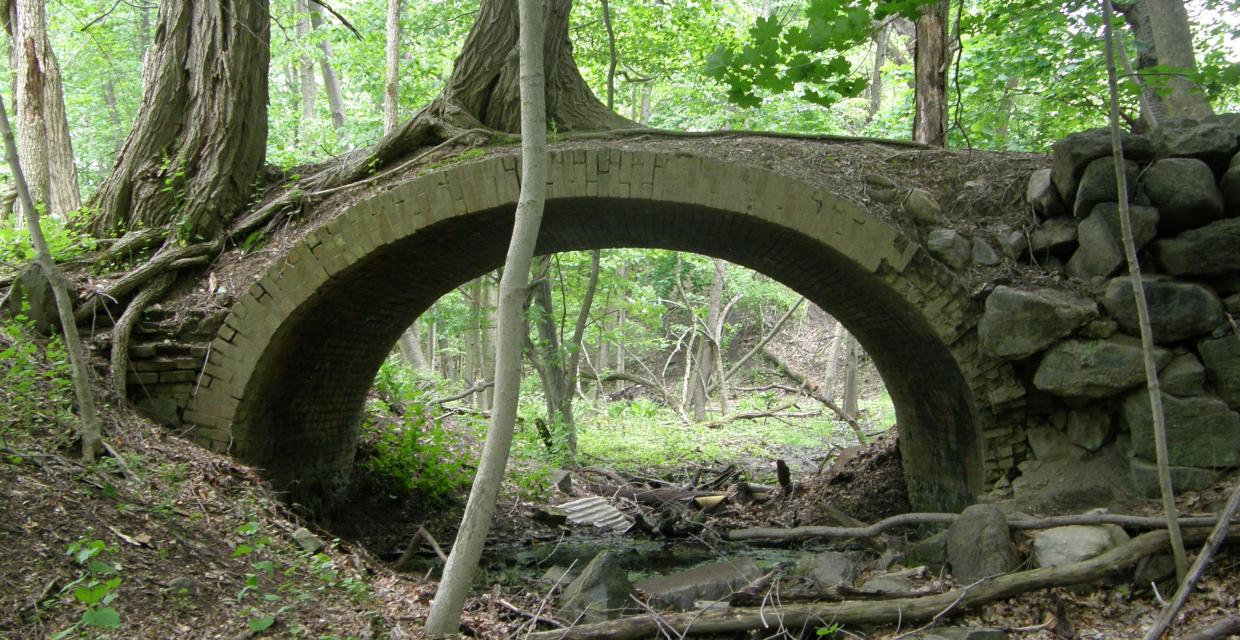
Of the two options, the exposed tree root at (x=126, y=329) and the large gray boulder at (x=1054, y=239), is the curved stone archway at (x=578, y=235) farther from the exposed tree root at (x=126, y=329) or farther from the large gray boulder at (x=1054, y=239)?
the large gray boulder at (x=1054, y=239)

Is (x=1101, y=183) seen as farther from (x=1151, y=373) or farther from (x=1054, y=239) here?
(x=1151, y=373)

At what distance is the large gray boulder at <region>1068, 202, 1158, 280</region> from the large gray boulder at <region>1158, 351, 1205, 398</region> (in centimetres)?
72

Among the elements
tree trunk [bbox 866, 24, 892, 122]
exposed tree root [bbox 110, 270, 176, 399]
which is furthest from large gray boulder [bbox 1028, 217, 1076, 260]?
tree trunk [bbox 866, 24, 892, 122]

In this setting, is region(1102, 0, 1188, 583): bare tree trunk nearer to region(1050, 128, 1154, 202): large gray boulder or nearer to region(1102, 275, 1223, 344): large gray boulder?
region(1102, 275, 1223, 344): large gray boulder

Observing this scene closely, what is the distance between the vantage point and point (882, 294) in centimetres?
657

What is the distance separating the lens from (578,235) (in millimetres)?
7789

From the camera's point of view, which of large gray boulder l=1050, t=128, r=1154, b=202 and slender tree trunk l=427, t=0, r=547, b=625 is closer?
slender tree trunk l=427, t=0, r=547, b=625

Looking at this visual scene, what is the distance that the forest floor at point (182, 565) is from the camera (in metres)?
3.67

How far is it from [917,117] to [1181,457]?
15.5 ft

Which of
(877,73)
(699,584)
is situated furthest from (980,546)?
(877,73)

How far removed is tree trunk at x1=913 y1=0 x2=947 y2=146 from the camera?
8.97m

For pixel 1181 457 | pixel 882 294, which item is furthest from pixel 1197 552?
pixel 882 294

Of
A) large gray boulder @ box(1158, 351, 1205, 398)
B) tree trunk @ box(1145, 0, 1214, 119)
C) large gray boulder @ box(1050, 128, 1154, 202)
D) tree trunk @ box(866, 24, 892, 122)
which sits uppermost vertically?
tree trunk @ box(866, 24, 892, 122)

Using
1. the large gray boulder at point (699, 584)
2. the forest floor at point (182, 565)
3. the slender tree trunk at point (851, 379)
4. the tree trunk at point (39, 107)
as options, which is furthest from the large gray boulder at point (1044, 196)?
the slender tree trunk at point (851, 379)
